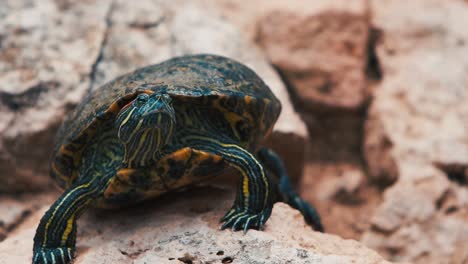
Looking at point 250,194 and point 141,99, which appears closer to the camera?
point 141,99

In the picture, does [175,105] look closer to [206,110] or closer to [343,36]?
[206,110]

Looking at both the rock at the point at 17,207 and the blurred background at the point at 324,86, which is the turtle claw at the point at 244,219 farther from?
the rock at the point at 17,207

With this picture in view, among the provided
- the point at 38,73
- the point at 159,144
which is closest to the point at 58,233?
the point at 159,144

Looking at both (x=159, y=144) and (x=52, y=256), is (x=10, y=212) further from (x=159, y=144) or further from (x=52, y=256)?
(x=159, y=144)

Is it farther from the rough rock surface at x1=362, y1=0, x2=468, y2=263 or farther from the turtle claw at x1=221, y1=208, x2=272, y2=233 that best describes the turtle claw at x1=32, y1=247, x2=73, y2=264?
the rough rock surface at x1=362, y1=0, x2=468, y2=263

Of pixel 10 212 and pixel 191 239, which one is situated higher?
pixel 10 212

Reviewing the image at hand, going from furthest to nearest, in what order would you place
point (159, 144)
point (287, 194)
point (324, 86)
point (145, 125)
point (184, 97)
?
point (324, 86), point (287, 194), point (184, 97), point (159, 144), point (145, 125)

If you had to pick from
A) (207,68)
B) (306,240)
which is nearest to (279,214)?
(306,240)

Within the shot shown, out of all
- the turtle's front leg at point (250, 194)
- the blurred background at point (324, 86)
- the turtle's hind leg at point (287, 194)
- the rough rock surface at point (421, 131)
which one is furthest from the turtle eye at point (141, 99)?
the rough rock surface at point (421, 131)
